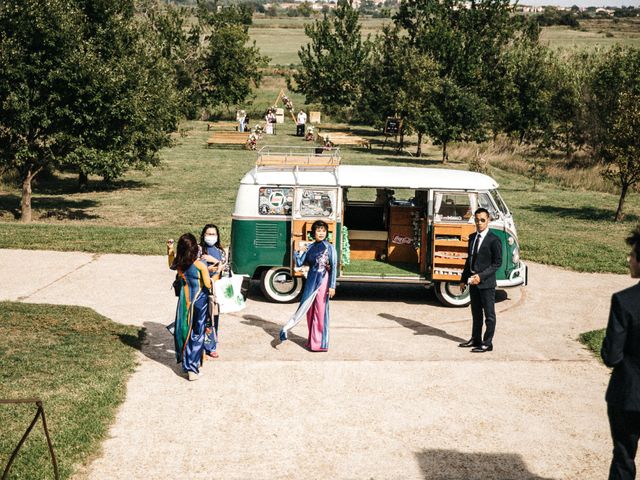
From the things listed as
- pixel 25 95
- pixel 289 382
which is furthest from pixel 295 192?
pixel 25 95

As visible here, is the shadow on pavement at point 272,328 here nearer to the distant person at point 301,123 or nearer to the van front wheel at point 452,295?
the van front wheel at point 452,295

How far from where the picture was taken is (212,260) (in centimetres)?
1039

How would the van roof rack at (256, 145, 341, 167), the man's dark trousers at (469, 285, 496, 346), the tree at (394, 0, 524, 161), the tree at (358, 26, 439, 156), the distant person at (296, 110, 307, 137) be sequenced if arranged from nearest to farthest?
the man's dark trousers at (469, 285, 496, 346) → the van roof rack at (256, 145, 341, 167) → the tree at (394, 0, 524, 161) → the tree at (358, 26, 439, 156) → the distant person at (296, 110, 307, 137)

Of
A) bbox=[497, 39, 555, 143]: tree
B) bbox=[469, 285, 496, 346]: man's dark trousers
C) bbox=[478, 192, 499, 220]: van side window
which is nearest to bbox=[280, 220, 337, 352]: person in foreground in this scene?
bbox=[469, 285, 496, 346]: man's dark trousers

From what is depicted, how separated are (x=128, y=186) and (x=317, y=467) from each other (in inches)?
1007

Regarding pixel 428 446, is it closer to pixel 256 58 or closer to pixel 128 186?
pixel 128 186

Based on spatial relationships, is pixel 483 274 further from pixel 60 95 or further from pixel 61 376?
pixel 60 95

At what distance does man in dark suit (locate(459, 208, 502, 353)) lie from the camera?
36.0 feet

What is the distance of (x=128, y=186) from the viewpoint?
31.3 metres

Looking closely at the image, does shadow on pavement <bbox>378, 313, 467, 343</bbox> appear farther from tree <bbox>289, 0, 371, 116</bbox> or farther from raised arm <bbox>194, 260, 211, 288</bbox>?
tree <bbox>289, 0, 371, 116</bbox>

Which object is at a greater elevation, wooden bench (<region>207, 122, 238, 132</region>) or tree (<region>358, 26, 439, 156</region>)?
tree (<region>358, 26, 439, 156</region>)

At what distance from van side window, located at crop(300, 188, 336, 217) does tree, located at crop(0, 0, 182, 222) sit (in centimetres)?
1055

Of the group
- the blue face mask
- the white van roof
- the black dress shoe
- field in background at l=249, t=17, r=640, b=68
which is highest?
field in background at l=249, t=17, r=640, b=68

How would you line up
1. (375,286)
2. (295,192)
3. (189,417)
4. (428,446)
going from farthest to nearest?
(375,286) → (295,192) → (189,417) → (428,446)
